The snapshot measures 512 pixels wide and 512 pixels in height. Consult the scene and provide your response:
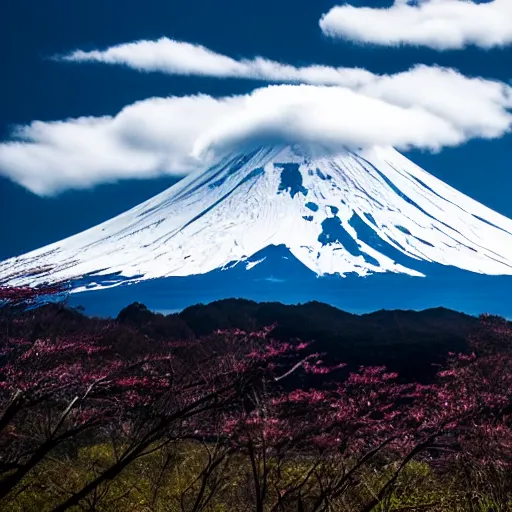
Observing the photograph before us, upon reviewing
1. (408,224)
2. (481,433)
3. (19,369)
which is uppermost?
(408,224)

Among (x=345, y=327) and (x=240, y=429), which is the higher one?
(x=345, y=327)

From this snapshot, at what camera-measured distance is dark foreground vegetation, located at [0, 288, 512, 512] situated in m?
4.79

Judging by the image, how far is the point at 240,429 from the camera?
542 cm

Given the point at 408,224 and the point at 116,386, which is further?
the point at 408,224

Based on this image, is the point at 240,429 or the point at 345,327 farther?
the point at 345,327

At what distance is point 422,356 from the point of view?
20219mm

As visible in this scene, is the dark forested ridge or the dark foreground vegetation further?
the dark forested ridge

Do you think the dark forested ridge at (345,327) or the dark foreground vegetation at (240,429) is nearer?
the dark foreground vegetation at (240,429)

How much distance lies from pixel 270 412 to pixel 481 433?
→ 6.56ft

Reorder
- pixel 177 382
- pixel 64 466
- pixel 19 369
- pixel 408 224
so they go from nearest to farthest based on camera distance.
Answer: pixel 19 369 → pixel 177 382 → pixel 64 466 → pixel 408 224

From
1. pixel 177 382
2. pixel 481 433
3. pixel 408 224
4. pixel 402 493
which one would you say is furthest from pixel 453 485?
pixel 408 224

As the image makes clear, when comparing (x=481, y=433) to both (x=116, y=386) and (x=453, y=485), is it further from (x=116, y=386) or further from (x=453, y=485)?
(x=116, y=386)

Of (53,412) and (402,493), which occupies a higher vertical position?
(53,412)

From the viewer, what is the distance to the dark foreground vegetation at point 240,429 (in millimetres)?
4789
